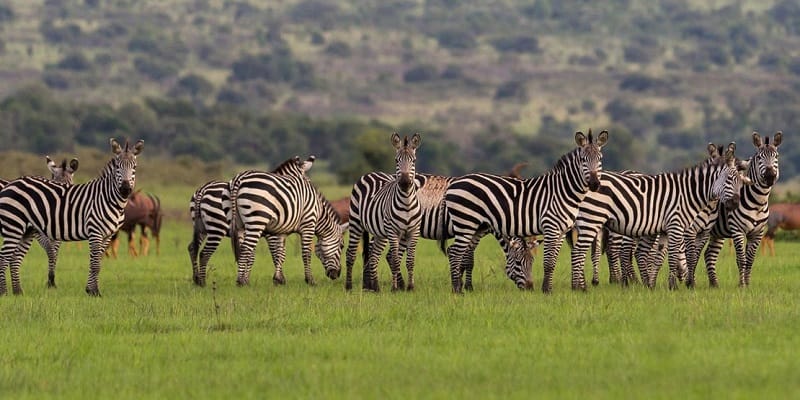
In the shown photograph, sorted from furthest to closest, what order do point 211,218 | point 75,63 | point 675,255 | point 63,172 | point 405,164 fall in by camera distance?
point 75,63, point 63,172, point 211,218, point 675,255, point 405,164

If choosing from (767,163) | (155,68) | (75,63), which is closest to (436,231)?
(767,163)

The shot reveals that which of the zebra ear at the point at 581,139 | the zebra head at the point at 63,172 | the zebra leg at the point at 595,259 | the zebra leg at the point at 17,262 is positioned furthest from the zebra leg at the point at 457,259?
the zebra head at the point at 63,172

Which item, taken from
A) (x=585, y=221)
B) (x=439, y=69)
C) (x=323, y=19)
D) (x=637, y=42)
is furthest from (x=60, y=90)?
(x=585, y=221)

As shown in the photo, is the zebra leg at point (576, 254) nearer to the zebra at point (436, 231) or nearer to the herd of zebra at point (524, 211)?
the herd of zebra at point (524, 211)

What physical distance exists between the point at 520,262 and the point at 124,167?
5333 mm

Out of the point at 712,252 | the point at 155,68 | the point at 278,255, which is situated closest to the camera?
the point at 712,252

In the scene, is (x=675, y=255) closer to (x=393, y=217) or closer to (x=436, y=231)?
(x=436, y=231)

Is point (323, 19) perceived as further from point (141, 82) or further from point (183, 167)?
point (183, 167)

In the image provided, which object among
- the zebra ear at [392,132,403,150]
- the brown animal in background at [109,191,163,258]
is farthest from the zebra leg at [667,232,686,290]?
the brown animal in background at [109,191,163,258]

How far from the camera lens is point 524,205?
18.8m

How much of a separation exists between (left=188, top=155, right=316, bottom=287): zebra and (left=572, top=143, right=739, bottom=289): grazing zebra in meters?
4.65

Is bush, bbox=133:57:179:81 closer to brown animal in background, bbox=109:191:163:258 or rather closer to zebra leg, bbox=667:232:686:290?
brown animal in background, bbox=109:191:163:258

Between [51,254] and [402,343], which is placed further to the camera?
[51,254]

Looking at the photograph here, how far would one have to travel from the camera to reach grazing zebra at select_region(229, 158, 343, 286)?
20.4 m
